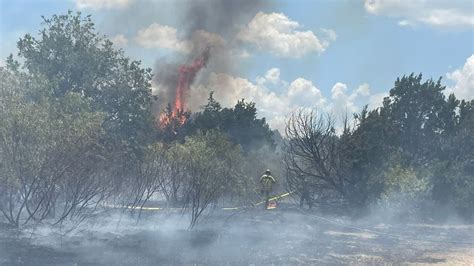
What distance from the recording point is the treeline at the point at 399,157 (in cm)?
3384

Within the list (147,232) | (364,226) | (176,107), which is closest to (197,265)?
(147,232)

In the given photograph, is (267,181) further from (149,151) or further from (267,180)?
(149,151)

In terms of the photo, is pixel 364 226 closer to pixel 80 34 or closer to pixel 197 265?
pixel 197 265

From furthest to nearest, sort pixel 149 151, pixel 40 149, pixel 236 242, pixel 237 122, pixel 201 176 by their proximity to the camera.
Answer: pixel 237 122, pixel 149 151, pixel 201 176, pixel 236 242, pixel 40 149

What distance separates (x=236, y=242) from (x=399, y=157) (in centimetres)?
1802

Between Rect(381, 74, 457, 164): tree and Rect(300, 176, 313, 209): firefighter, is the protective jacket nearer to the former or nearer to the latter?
Rect(300, 176, 313, 209): firefighter

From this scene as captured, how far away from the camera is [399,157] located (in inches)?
1400

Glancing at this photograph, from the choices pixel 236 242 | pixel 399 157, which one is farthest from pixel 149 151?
pixel 399 157

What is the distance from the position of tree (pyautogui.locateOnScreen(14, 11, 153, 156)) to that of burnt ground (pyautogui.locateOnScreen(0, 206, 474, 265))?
6.73 metres

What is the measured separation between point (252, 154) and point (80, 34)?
20864mm

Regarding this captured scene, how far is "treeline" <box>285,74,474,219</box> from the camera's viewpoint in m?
33.8

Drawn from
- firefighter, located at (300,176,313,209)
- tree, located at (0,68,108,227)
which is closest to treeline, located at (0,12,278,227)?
tree, located at (0,68,108,227)

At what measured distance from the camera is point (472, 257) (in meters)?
21.2

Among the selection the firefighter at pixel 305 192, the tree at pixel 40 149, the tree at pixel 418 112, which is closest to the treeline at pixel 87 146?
the tree at pixel 40 149
